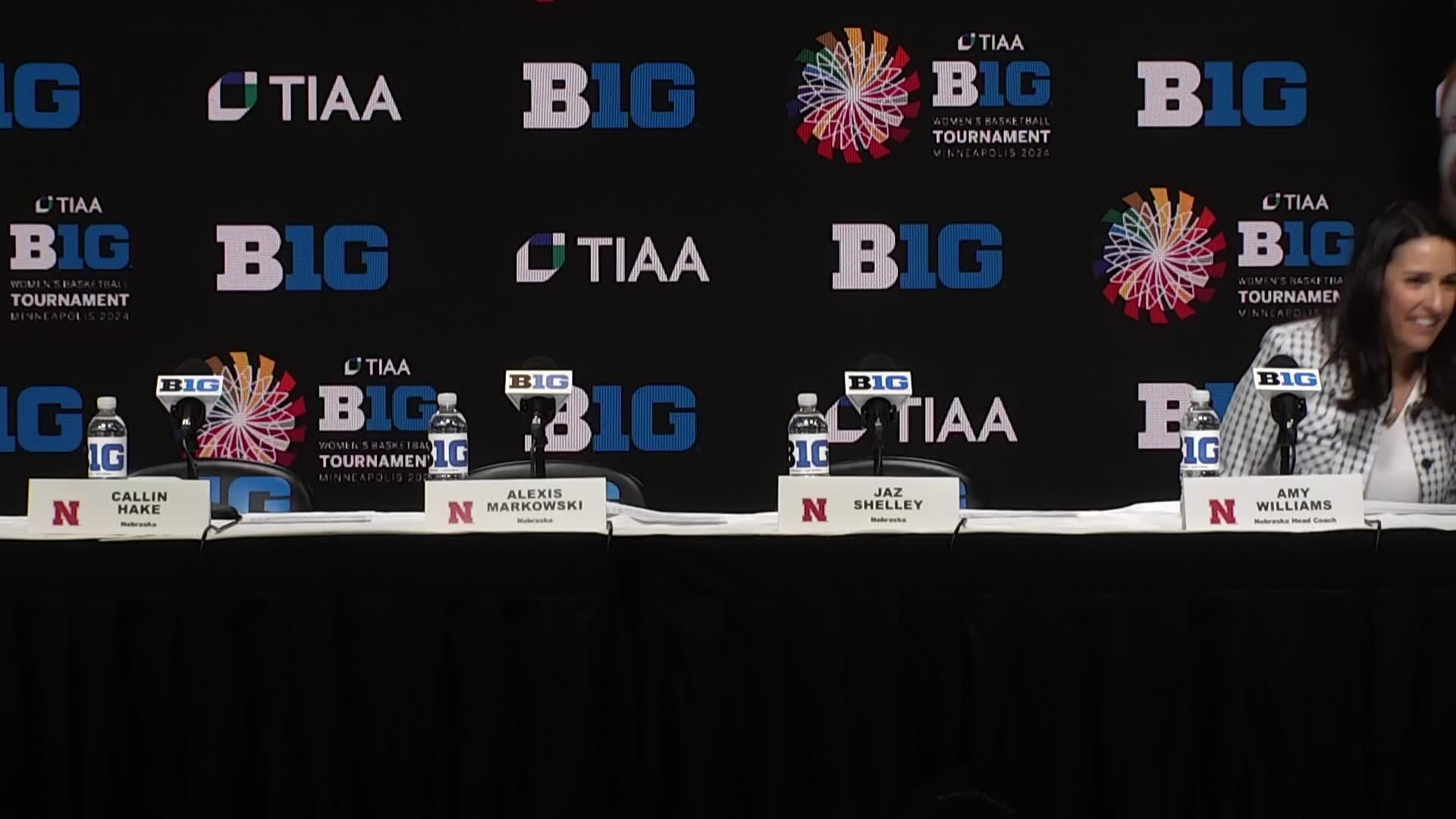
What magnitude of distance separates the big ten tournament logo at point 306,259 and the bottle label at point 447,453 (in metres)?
2.06

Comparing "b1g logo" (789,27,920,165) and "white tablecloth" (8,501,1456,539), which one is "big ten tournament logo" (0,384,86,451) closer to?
"white tablecloth" (8,501,1456,539)

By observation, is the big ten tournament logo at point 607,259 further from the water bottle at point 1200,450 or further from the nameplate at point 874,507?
the nameplate at point 874,507

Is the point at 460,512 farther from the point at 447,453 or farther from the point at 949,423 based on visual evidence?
the point at 949,423

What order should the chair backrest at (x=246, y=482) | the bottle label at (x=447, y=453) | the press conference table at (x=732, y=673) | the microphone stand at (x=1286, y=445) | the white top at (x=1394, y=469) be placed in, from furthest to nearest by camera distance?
the chair backrest at (x=246, y=482) → the white top at (x=1394, y=469) → the bottle label at (x=447, y=453) → the microphone stand at (x=1286, y=445) → the press conference table at (x=732, y=673)

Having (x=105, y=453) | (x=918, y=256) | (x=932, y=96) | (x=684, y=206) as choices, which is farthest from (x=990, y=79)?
(x=105, y=453)

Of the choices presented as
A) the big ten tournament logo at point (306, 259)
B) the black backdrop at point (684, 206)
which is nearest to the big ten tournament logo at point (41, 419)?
the black backdrop at point (684, 206)

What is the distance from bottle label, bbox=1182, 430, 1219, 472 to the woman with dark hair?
892 millimetres

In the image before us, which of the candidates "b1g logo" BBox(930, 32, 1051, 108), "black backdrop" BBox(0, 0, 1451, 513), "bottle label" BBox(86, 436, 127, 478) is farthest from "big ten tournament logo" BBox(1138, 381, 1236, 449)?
"bottle label" BBox(86, 436, 127, 478)

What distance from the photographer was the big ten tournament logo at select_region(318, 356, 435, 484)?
4398mm

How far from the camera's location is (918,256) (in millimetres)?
4430

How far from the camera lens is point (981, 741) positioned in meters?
2.08

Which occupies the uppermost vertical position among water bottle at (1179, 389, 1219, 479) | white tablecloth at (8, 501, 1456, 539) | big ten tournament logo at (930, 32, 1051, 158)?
big ten tournament logo at (930, 32, 1051, 158)

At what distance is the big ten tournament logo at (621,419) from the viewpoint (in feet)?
14.5

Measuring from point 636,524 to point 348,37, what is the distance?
274cm
